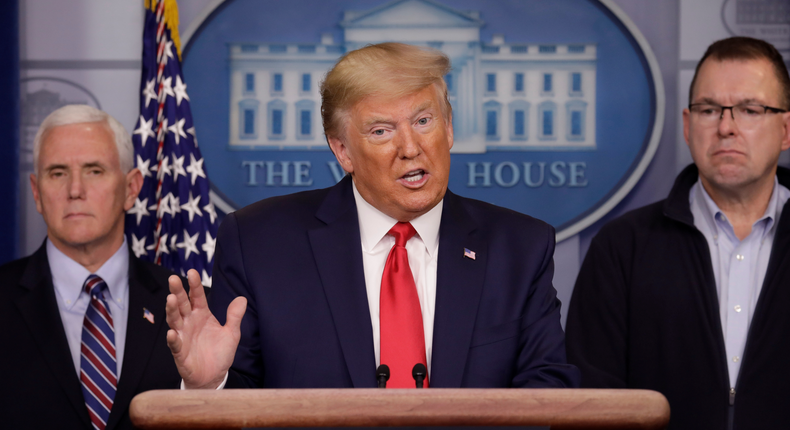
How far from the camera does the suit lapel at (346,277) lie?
66.7 inches

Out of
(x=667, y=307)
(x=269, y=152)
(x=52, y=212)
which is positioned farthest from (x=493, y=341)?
(x=269, y=152)

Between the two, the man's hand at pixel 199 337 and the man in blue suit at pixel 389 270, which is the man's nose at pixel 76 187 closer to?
the man in blue suit at pixel 389 270

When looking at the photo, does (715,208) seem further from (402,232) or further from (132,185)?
(132,185)

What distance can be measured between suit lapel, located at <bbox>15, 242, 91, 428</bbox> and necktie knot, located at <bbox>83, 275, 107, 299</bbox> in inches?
4.3

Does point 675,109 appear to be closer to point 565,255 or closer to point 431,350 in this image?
point 565,255

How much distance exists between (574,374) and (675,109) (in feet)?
6.60

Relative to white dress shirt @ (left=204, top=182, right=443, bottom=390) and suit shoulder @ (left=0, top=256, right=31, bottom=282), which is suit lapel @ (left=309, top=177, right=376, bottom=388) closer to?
white dress shirt @ (left=204, top=182, right=443, bottom=390)

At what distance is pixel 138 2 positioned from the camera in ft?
11.0

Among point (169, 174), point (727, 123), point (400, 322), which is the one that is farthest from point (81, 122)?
point (727, 123)

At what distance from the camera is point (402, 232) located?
1875mm

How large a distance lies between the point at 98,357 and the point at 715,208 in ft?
7.06

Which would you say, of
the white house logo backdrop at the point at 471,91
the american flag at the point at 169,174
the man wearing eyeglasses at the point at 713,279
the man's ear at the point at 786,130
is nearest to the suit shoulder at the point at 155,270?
the american flag at the point at 169,174

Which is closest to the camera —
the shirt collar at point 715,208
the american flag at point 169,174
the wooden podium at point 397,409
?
the wooden podium at point 397,409

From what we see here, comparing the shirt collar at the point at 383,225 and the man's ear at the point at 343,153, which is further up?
the man's ear at the point at 343,153
